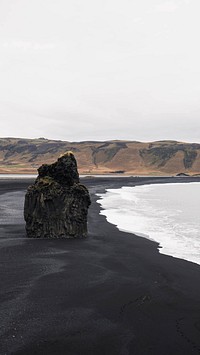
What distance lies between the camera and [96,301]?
1053 centimetres

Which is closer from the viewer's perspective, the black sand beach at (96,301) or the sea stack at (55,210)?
the black sand beach at (96,301)

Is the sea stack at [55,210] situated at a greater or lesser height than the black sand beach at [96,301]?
greater

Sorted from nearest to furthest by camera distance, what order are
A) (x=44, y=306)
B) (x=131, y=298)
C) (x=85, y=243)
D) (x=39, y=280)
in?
(x=44, y=306) → (x=131, y=298) → (x=39, y=280) → (x=85, y=243)

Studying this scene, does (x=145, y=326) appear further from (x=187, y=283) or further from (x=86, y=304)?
(x=187, y=283)

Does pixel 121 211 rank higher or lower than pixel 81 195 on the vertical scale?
lower

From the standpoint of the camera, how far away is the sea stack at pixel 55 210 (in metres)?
19.7

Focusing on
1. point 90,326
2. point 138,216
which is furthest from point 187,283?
point 138,216

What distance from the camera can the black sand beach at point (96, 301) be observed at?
26.3 ft

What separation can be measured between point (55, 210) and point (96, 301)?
9768 millimetres

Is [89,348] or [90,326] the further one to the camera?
[90,326]

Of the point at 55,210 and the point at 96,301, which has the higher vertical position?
the point at 55,210

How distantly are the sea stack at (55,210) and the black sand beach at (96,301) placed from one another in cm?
229

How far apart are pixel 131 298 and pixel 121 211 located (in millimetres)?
24361

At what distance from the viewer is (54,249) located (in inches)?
666
